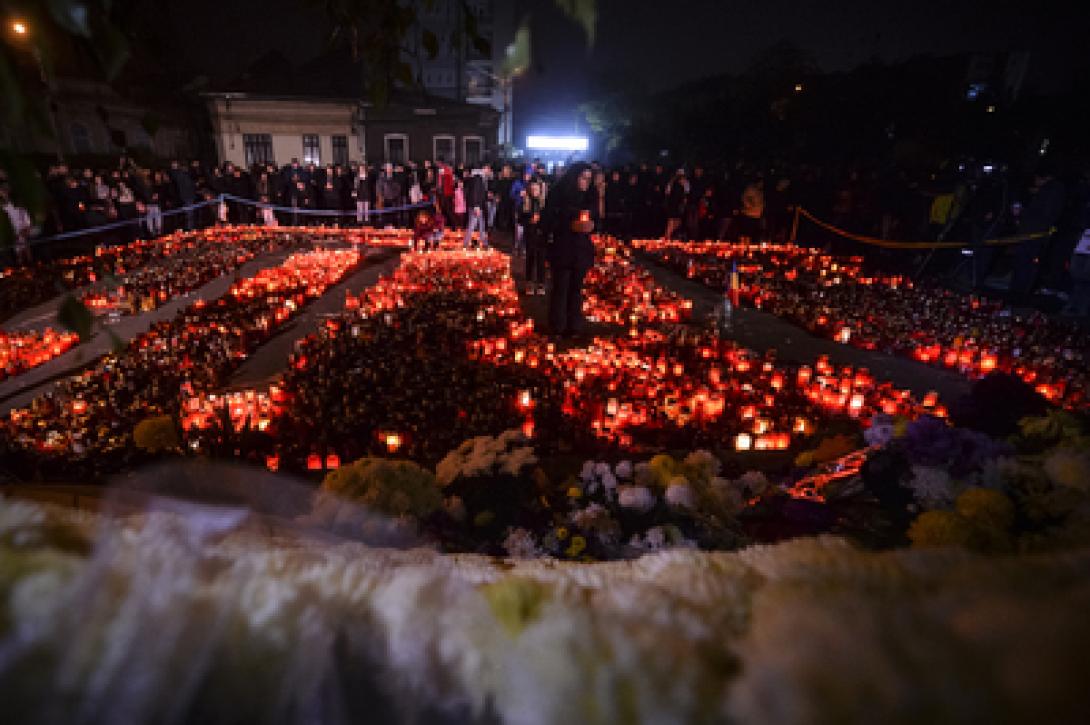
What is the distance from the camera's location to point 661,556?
1.24 m

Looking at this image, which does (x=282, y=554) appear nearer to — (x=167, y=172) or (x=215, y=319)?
(x=215, y=319)

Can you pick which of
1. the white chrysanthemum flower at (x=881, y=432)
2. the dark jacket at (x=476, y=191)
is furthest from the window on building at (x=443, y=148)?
the white chrysanthemum flower at (x=881, y=432)

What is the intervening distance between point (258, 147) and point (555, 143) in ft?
149

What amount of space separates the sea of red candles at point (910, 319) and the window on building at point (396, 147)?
2580 cm

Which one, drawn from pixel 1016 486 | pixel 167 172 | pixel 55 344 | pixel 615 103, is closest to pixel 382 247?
pixel 167 172

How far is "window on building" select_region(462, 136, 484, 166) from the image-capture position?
36312 millimetres

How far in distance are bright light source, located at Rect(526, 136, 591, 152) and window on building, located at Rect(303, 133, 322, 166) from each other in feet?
141

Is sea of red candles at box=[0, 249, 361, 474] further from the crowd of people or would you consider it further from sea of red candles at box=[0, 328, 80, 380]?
the crowd of people

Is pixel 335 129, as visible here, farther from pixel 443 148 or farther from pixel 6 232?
pixel 6 232

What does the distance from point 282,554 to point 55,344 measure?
25.4 ft

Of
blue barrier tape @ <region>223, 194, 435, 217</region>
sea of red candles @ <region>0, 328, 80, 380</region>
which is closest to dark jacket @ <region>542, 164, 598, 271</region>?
sea of red candles @ <region>0, 328, 80, 380</region>

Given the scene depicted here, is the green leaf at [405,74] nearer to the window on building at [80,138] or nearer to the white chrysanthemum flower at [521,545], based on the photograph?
the white chrysanthemum flower at [521,545]

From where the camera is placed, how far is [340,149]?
A: 109ft

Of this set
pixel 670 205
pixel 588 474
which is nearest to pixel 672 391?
pixel 588 474
